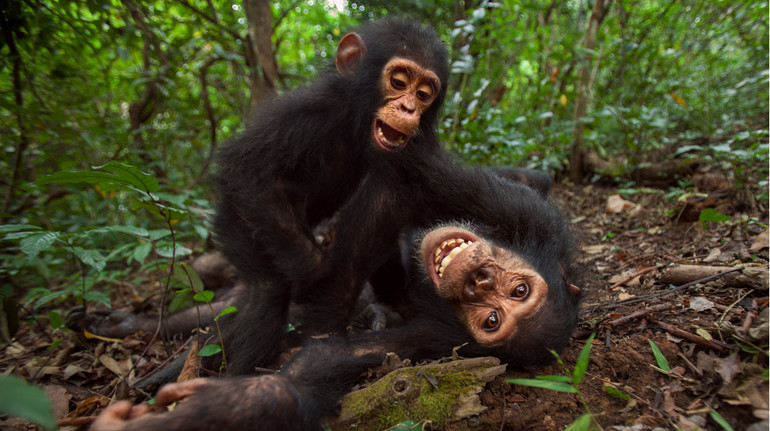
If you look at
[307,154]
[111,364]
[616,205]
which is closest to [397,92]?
[307,154]

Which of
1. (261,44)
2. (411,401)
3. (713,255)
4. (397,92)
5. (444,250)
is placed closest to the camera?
(411,401)

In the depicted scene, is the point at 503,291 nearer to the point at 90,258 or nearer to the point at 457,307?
the point at 457,307

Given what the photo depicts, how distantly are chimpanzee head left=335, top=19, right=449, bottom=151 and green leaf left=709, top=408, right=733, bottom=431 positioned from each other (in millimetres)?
2731

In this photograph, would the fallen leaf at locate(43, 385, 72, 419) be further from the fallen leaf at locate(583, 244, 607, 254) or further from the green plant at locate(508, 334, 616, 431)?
the fallen leaf at locate(583, 244, 607, 254)

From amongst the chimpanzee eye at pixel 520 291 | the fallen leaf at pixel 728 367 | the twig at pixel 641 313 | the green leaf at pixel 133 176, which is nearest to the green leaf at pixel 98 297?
the green leaf at pixel 133 176

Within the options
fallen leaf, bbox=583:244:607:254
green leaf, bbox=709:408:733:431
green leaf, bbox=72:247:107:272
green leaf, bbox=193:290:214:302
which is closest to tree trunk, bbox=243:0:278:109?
green leaf, bbox=72:247:107:272

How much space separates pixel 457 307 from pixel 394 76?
7.23ft

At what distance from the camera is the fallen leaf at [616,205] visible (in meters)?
6.06

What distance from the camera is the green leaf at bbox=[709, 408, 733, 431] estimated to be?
6.11ft

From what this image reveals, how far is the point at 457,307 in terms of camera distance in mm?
3008

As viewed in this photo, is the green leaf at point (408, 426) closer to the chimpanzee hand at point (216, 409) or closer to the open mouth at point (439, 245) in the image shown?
the chimpanzee hand at point (216, 409)

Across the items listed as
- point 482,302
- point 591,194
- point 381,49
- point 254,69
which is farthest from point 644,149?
point 254,69

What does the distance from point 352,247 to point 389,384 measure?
1344 mm

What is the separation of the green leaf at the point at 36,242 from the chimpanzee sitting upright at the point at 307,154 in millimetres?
1213
